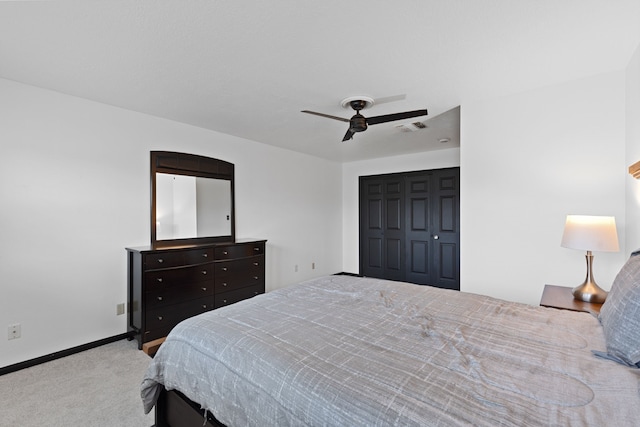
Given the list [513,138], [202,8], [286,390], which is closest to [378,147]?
[513,138]

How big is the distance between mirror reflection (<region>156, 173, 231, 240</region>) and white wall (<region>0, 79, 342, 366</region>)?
6.4 inches

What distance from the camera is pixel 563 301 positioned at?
1971mm

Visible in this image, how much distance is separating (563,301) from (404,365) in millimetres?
1588

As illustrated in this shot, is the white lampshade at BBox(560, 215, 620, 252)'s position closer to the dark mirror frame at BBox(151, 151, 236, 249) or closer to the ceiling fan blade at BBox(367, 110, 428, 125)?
the ceiling fan blade at BBox(367, 110, 428, 125)

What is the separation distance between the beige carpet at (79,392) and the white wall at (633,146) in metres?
3.40

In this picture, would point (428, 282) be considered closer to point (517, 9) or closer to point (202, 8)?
point (517, 9)

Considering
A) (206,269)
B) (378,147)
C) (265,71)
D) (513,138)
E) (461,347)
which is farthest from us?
(378,147)

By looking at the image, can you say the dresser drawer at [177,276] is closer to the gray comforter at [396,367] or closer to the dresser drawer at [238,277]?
the dresser drawer at [238,277]

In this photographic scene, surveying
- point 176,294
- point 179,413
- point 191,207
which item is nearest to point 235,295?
point 176,294

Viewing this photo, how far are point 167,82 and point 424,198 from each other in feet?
13.6

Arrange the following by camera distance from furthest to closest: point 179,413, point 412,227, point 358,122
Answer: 1. point 412,227
2. point 358,122
3. point 179,413

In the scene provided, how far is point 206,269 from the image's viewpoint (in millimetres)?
3273

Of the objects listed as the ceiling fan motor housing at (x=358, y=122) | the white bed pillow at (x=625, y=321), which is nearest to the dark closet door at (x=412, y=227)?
the ceiling fan motor housing at (x=358, y=122)

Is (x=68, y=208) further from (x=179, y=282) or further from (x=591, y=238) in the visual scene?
(x=591, y=238)
